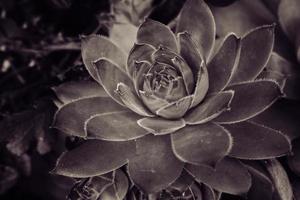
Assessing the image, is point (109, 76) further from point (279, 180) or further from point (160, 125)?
point (279, 180)

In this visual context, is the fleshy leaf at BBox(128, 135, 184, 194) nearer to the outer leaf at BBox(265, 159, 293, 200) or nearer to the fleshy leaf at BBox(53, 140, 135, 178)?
the fleshy leaf at BBox(53, 140, 135, 178)

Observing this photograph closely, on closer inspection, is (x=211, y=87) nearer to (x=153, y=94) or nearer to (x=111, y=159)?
(x=153, y=94)

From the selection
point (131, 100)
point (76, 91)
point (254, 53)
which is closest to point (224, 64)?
point (254, 53)

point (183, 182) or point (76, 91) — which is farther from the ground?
point (76, 91)

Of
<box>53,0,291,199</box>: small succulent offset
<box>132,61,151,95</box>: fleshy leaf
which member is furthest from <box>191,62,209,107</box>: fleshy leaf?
<box>132,61,151,95</box>: fleshy leaf

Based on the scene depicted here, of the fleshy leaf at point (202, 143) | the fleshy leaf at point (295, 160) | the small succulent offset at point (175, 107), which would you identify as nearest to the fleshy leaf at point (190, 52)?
the small succulent offset at point (175, 107)

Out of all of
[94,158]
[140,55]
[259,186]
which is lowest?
[259,186]

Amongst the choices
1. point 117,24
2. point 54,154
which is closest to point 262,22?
point 117,24
